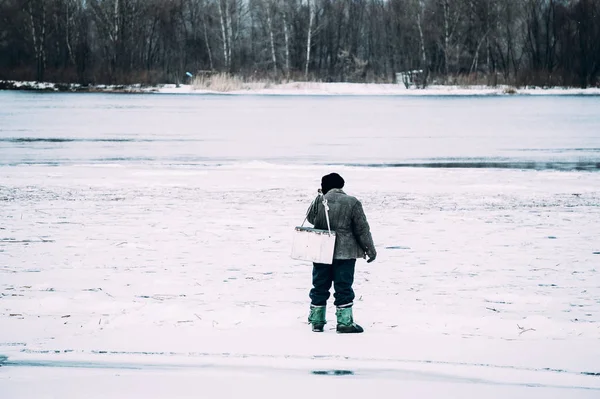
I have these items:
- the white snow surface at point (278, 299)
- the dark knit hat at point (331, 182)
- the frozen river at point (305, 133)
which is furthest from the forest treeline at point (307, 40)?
the dark knit hat at point (331, 182)

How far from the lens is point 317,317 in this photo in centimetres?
665

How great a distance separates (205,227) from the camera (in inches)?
447

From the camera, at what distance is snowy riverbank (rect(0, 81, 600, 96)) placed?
56531 millimetres

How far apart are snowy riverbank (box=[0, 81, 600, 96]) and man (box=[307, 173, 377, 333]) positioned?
5015cm

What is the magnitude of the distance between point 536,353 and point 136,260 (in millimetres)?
4508

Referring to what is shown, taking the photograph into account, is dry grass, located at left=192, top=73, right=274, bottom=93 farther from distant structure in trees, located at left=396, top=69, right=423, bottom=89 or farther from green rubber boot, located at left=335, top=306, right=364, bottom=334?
green rubber boot, located at left=335, top=306, right=364, bottom=334

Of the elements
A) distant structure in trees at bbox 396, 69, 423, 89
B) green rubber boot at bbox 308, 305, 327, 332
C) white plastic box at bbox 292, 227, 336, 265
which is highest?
distant structure in trees at bbox 396, 69, 423, 89

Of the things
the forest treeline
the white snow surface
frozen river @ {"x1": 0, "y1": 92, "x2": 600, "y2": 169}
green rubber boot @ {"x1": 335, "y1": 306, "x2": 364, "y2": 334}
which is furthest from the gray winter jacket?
the forest treeline

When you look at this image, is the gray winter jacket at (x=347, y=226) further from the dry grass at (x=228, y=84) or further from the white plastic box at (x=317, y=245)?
the dry grass at (x=228, y=84)

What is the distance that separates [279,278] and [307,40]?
6781 cm

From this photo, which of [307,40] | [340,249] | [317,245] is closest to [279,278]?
[340,249]

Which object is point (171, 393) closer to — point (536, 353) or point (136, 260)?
point (536, 353)

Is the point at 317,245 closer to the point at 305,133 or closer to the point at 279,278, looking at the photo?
the point at 279,278

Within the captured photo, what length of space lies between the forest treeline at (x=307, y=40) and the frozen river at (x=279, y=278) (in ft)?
142
